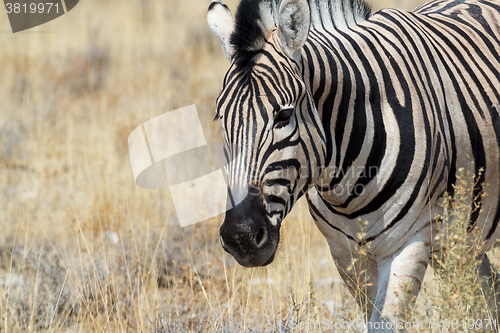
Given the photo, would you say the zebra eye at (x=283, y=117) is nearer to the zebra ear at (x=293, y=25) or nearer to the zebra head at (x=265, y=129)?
the zebra head at (x=265, y=129)

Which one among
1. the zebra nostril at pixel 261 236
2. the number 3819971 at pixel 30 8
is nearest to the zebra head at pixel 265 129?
the zebra nostril at pixel 261 236

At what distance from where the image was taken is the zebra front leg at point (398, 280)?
94.0 inches

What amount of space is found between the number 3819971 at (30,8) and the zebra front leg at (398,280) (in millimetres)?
12408

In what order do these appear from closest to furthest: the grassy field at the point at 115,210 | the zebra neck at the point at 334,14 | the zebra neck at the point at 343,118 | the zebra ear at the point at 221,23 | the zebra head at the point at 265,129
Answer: the zebra head at the point at 265,129
the zebra neck at the point at 343,118
the zebra ear at the point at 221,23
the zebra neck at the point at 334,14
the grassy field at the point at 115,210

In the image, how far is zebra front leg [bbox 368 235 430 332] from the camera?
239 centimetres

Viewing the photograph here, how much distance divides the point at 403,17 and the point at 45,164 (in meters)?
5.81

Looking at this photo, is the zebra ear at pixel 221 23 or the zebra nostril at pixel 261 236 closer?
the zebra nostril at pixel 261 236

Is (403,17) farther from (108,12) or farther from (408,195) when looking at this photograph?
(108,12)

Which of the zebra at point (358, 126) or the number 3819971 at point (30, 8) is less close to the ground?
the number 3819971 at point (30, 8)

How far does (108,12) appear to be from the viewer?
13648mm

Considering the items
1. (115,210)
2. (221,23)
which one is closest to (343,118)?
(221,23)

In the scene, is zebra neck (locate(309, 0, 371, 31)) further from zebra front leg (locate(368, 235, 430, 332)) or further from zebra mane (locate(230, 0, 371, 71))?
zebra front leg (locate(368, 235, 430, 332))

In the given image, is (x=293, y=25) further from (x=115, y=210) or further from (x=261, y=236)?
(x=115, y=210)

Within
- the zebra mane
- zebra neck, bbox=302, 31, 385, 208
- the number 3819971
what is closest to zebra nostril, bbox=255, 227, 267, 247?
zebra neck, bbox=302, 31, 385, 208
